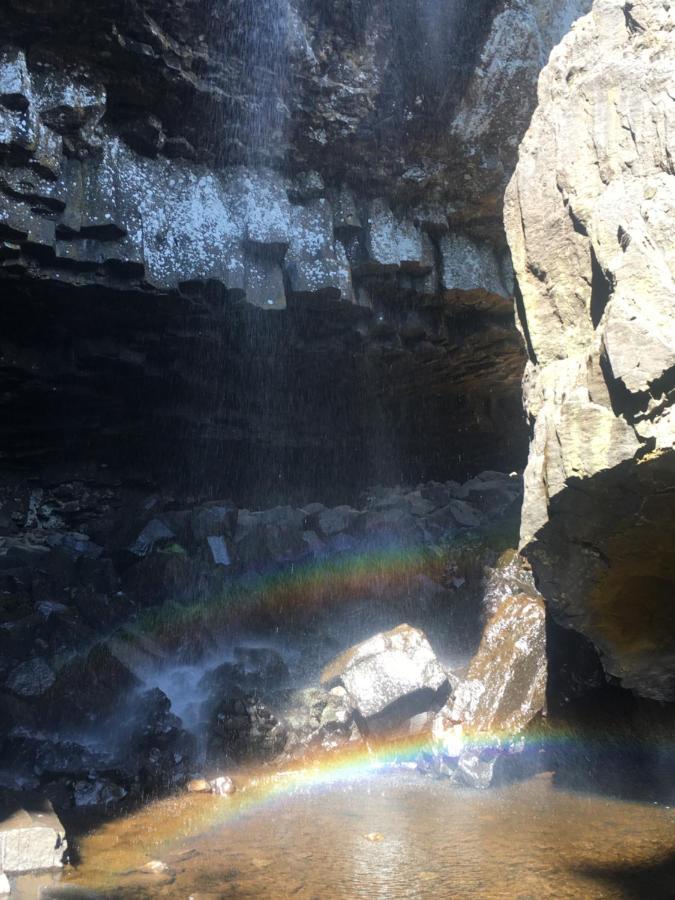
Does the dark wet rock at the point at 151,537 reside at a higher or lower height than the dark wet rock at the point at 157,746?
higher

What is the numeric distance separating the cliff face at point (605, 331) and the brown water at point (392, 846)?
757 millimetres

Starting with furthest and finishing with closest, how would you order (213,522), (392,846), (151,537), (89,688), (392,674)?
1. (213,522)
2. (151,537)
3. (89,688)
4. (392,674)
5. (392,846)

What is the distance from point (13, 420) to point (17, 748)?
11.5ft

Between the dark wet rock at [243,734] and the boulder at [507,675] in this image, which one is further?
the dark wet rock at [243,734]

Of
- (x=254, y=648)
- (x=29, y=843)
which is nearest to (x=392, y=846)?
(x=29, y=843)

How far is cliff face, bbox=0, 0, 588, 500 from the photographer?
17.7 feet

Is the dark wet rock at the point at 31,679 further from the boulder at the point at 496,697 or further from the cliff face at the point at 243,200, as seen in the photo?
the boulder at the point at 496,697

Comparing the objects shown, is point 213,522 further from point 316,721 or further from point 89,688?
point 316,721

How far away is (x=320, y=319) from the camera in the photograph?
267 inches

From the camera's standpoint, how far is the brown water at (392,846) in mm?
3074

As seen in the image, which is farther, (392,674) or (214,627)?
(214,627)

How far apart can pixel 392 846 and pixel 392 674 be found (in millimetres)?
1698

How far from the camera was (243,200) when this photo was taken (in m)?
6.23

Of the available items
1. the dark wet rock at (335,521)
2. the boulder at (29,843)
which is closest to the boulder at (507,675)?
the boulder at (29,843)
